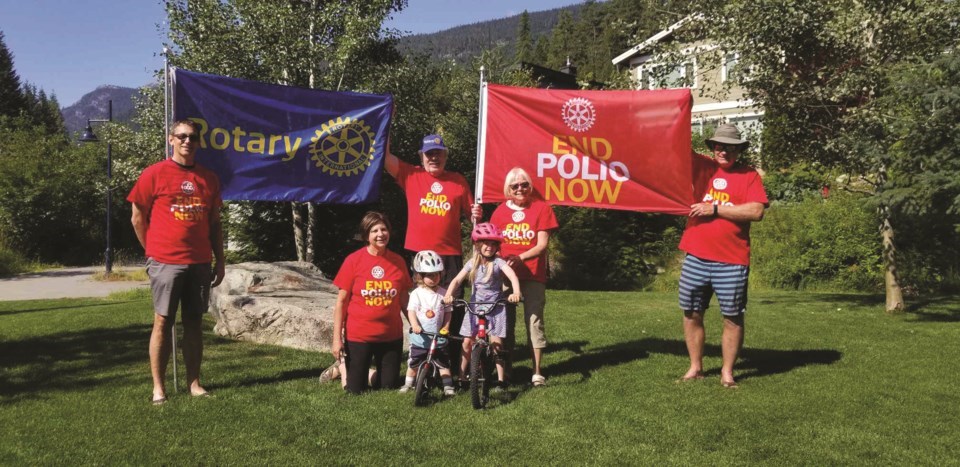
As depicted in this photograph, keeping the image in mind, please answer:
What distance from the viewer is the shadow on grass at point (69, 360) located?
21.4ft

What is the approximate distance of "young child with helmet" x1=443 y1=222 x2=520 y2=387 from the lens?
5887mm

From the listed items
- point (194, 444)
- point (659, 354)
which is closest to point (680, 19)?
point (659, 354)

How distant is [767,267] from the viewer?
17.1 meters

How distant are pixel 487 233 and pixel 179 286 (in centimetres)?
247

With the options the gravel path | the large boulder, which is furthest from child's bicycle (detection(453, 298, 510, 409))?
the gravel path

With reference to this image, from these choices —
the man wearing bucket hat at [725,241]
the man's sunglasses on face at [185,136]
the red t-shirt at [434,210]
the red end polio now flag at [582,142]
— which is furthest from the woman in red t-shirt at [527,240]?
the man's sunglasses on face at [185,136]

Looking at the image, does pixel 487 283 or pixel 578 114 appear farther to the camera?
pixel 578 114

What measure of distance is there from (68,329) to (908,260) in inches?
625

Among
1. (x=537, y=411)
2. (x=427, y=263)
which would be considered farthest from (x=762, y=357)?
(x=427, y=263)

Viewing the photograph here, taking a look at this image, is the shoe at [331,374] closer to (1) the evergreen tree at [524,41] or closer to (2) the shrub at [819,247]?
(2) the shrub at [819,247]

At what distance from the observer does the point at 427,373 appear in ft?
18.9

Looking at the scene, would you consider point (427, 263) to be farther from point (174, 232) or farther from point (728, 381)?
point (728, 381)

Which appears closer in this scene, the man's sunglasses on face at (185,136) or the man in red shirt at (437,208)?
the man's sunglasses on face at (185,136)

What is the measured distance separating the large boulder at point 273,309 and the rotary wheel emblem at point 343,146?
7.09 feet
